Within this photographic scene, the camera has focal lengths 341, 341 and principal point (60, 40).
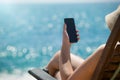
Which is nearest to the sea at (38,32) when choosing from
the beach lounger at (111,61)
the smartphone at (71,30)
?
the smartphone at (71,30)

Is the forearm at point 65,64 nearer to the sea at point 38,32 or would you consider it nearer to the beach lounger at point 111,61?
the beach lounger at point 111,61

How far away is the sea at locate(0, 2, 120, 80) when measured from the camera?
15.6ft

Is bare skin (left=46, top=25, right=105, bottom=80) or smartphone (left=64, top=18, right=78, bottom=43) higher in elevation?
smartphone (left=64, top=18, right=78, bottom=43)

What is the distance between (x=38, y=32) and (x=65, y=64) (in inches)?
129

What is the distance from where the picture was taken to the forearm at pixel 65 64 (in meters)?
1.79

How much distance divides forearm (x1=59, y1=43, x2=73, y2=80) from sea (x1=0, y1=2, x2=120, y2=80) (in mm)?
2637

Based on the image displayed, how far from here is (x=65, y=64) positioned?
1812 mm

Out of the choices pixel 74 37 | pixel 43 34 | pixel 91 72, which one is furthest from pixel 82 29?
pixel 91 72

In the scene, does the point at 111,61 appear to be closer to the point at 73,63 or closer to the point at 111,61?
the point at 111,61

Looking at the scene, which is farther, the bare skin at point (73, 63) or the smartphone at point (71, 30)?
the smartphone at point (71, 30)

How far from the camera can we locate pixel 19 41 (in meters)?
4.86

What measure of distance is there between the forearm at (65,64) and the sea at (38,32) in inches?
104

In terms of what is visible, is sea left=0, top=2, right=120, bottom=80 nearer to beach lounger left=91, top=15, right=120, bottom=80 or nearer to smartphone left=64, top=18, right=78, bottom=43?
smartphone left=64, top=18, right=78, bottom=43

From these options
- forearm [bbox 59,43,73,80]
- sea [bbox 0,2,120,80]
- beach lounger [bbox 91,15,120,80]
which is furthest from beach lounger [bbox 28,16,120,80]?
sea [bbox 0,2,120,80]
